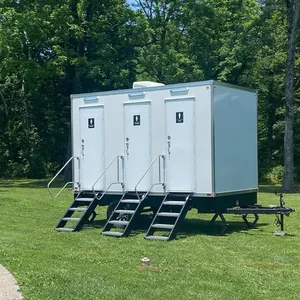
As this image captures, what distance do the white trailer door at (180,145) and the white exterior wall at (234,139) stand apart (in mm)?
567

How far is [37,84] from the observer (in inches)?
1291

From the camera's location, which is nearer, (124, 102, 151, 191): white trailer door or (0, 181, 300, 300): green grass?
(0, 181, 300, 300): green grass

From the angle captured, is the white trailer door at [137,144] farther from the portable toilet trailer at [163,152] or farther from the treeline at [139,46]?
the treeline at [139,46]

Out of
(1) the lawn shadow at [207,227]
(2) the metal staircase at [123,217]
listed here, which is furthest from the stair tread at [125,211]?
(1) the lawn shadow at [207,227]

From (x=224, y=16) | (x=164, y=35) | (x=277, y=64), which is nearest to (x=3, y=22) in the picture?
(x=164, y=35)

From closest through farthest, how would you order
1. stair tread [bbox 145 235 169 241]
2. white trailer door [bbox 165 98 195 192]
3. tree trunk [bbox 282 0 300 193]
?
stair tread [bbox 145 235 169 241]
white trailer door [bbox 165 98 195 192]
tree trunk [bbox 282 0 300 193]

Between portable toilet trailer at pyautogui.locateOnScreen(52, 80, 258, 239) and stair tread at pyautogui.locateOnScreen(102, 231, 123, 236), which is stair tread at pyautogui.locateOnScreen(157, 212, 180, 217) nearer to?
portable toilet trailer at pyautogui.locateOnScreen(52, 80, 258, 239)

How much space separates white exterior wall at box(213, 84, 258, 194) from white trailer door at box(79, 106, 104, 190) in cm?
316

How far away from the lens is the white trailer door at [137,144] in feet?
44.1

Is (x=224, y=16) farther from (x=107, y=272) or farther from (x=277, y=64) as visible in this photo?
(x=107, y=272)

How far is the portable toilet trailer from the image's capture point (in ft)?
41.0

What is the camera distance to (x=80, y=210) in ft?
44.7

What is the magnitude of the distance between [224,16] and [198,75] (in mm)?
5259

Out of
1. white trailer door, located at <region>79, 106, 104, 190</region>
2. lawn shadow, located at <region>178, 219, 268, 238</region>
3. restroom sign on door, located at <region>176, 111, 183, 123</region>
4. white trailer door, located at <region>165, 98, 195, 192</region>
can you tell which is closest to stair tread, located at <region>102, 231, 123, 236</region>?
lawn shadow, located at <region>178, 219, 268, 238</region>
